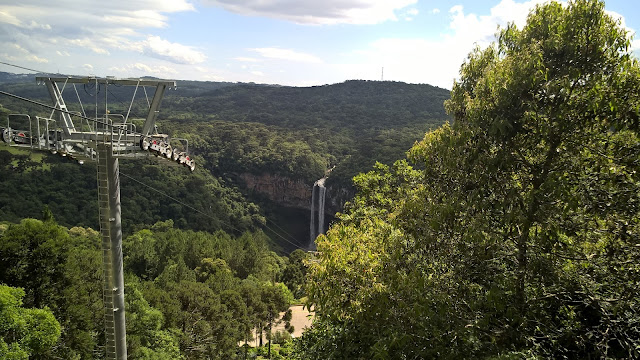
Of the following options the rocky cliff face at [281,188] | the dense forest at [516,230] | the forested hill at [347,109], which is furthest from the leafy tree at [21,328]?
the forested hill at [347,109]

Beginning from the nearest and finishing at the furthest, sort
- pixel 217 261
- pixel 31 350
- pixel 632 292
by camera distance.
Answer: pixel 632 292 < pixel 31 350 < pixel 217 261

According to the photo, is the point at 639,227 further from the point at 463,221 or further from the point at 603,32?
the point at 603,32

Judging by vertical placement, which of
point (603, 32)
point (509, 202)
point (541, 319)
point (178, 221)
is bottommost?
point (178, 221)

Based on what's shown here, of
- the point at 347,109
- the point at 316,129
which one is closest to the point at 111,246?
the point at 316,129

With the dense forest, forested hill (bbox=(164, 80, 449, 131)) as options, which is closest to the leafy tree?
the dense forest

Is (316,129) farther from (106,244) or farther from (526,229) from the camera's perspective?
(526,229)

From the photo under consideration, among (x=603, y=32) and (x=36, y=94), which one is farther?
(x=36, y=94)

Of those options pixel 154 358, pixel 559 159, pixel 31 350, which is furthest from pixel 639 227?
pixel 154 358
